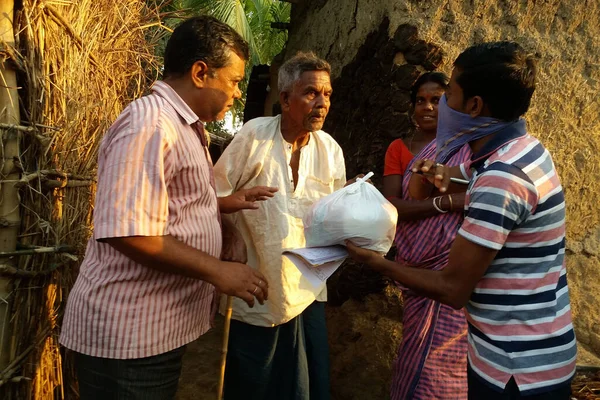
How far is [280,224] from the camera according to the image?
228 cm

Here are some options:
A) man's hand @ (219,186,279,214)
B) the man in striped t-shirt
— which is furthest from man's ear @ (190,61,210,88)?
the man in striped t-shirt

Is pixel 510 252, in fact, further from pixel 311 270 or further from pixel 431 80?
pixel 431 80

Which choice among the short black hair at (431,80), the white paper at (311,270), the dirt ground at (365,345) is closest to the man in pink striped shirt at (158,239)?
the white paper at (311,270)

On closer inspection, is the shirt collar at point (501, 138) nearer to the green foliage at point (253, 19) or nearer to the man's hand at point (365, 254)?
the man's hand at point (365, 254)

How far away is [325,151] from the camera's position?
8.20 ft

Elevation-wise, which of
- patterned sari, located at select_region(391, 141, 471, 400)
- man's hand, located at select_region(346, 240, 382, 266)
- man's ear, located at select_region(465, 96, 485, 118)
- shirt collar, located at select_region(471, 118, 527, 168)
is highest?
man's ear, located at select_region(465, 96, 485, 118)

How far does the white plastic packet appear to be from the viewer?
177cm

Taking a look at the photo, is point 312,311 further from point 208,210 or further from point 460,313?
point 208,210

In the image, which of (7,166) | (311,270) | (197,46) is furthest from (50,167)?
(311,270)

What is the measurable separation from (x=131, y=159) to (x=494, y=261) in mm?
1138

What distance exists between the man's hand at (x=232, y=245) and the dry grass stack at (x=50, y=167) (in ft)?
2.28

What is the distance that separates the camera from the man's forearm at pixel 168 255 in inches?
55.1

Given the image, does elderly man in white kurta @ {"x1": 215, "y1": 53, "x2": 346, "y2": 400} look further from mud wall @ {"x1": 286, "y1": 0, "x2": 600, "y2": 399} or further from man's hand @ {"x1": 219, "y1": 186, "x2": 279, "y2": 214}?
mud wall @ {"x1": 286, "y1": 0, "x2": 600, "y2": 399}

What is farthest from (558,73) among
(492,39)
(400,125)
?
(400,125)
